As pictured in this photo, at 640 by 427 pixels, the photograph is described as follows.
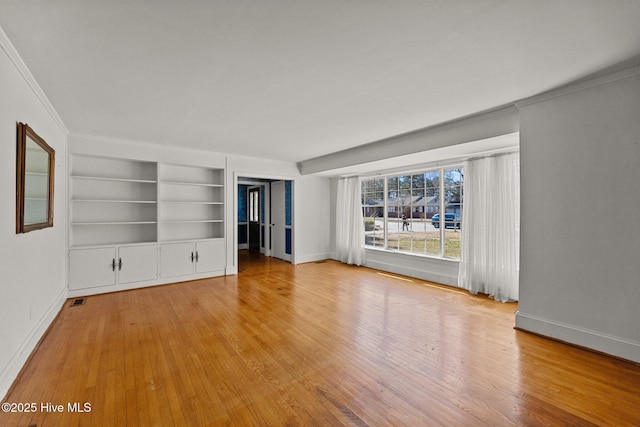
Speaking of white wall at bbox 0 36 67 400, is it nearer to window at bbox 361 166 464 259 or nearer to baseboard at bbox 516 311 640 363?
baseboard at bbox 516 311 640 363

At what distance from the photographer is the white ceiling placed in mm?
1676

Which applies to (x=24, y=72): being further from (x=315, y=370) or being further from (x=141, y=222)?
(x=315, y=370)

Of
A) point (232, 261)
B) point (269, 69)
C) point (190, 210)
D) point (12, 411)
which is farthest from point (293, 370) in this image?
point (190, 210)

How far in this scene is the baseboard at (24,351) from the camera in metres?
2.01

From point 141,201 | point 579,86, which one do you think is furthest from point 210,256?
point 579,86

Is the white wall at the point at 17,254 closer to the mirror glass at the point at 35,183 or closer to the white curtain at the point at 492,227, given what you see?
Answer: the mirror glass at the point at 35,183

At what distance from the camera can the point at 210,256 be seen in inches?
221

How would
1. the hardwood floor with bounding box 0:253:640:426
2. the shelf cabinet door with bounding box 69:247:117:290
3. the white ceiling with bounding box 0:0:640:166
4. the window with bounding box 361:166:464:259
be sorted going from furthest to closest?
1. the window with bounding box 361:166:464:259
2. the shelf cabinet door with bounding box 69:247:117:290
3. the hardwood floor with bounding box 0:253:640:426
4. the white ceiling with bounding box 0:0:640:166

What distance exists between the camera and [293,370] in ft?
7.52

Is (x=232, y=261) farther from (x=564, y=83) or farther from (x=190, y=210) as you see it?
(x=564, y=83)

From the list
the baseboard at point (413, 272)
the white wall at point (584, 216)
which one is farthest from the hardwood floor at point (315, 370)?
the baseboard at point (413, 272)

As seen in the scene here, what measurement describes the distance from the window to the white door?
2.21 meters

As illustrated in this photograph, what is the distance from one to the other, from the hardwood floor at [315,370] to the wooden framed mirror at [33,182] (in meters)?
1.25

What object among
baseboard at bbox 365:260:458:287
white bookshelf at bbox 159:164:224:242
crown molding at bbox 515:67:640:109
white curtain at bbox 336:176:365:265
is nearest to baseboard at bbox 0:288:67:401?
white bookshelf at bbox 159:164:224:242
